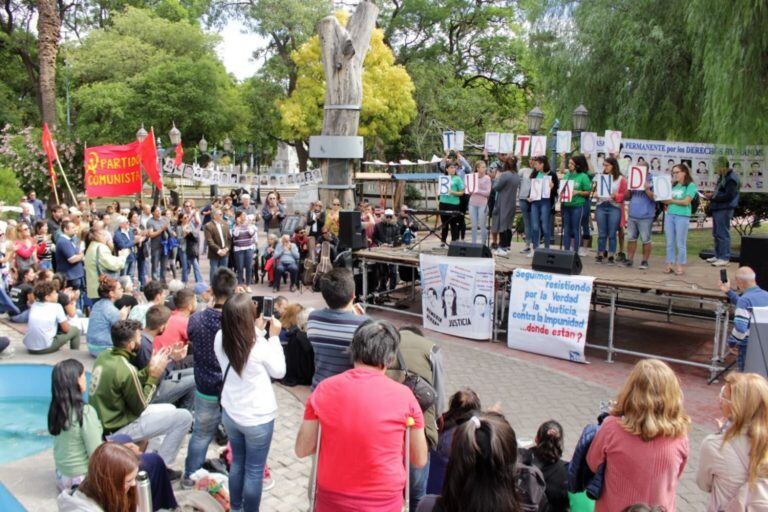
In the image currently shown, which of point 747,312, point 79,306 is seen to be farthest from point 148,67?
point 747,312

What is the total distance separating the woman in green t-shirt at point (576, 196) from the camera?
35.7 feet

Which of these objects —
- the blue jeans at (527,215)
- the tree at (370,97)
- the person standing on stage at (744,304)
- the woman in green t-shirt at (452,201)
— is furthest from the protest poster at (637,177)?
the tree at (370,97)

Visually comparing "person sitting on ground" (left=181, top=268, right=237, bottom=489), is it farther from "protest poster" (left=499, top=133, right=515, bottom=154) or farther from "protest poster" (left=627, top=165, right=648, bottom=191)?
"protest poster" (left=499, top=133, right=515, bottom=154)

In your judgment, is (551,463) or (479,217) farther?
(479,217)

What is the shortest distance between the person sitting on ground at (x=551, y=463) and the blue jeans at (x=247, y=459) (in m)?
1.68

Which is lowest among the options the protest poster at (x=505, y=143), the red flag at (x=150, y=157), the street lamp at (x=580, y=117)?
the red flag at (x=150, y=157)

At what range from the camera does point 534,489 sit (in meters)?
3.43

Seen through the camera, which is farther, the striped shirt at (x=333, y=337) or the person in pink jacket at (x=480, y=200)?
the person in pink jacket at (x=480, y=200)

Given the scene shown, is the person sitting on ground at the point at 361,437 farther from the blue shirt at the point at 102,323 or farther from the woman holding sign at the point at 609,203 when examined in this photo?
the woman holding sign at the point at 609,203

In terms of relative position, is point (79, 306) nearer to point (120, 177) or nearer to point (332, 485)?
point (120, 177)

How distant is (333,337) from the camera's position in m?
4.42

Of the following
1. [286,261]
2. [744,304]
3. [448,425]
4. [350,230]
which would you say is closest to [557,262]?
[744,304]

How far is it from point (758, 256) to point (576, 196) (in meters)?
3.06

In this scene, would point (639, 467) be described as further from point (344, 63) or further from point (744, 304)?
point (344, 63)
